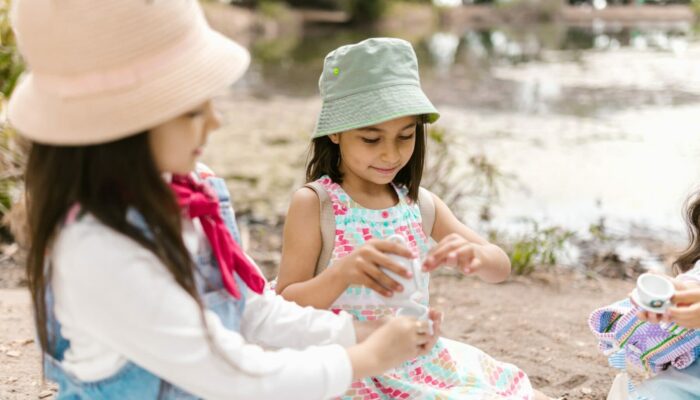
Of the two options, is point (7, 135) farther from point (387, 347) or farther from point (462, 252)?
point (387, 347)

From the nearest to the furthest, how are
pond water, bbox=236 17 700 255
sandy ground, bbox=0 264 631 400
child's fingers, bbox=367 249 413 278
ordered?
child's fingers, bbox=367 249 413 278
sandy ground, bbox=0 264 631 400
pond water, bbox=236 17 700 255

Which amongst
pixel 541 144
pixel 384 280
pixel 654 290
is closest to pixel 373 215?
pixel 384 280

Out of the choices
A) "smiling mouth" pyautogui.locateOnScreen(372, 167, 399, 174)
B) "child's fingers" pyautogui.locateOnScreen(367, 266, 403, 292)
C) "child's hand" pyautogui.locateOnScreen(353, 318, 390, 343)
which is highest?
"smiling mouth" pyautogui.locateOnScreen(372, 167, 399, 174)

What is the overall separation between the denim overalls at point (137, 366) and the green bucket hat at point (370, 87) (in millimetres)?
476

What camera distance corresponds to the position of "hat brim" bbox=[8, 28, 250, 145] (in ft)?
3.84

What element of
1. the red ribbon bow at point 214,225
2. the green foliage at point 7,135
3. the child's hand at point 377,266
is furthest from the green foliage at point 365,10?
the red ribbon bow at point 214,225

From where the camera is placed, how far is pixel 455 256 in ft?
5.33

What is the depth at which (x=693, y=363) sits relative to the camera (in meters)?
1.93

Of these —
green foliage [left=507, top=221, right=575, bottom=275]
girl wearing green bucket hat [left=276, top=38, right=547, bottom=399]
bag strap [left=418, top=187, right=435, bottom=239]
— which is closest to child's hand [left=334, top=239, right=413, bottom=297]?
girl wearing green bucket hat [left=276, top=38, right=547, bottom=399]

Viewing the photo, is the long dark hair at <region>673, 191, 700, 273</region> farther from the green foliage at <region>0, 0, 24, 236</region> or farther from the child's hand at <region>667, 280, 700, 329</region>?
the green foliage at <region>0, 0, 24, 236</region>

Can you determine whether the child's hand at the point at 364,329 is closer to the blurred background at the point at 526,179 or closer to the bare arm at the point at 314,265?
the bare arm at the point at 314,265

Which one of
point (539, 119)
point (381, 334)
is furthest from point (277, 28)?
point (381, 334)

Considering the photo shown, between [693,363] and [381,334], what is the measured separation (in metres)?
1.01

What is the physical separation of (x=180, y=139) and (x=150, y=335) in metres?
0.33
